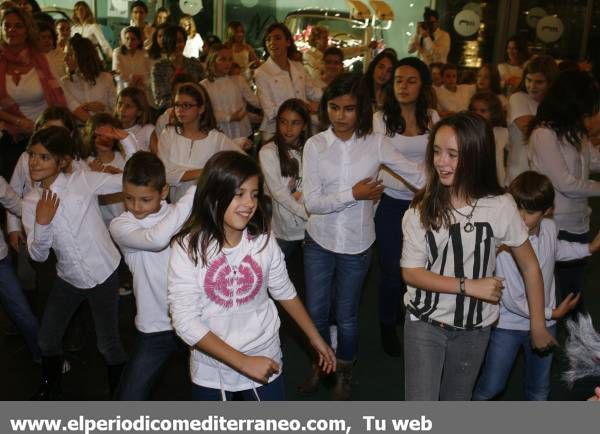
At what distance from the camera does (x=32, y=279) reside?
15.7 ft

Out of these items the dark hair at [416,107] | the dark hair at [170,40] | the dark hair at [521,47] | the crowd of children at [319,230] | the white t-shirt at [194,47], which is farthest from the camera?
the white t-shirt at [194,47]

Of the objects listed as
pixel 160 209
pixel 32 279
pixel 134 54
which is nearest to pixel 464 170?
pixel 160 209

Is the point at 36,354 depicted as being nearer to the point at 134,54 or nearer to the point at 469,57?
the point at 134,54

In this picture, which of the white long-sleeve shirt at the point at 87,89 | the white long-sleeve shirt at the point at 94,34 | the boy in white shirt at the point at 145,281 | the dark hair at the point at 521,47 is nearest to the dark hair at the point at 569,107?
the boy in white shirt at the point at 145,281

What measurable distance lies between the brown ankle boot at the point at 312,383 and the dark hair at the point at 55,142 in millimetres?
1637

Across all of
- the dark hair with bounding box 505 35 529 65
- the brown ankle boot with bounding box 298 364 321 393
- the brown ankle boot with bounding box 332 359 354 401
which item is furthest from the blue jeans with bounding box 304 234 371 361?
the dark hair with bounding box 505 35 529 65

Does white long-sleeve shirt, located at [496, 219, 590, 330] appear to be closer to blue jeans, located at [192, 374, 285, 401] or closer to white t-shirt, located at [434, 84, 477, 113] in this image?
blue jeans, located at [192, 374, 285, 401]

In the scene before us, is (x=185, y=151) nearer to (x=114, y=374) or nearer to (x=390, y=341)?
(x=114, y=374)

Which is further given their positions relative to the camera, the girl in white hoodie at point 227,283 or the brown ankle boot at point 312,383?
the brown ankle boot at point 312,383

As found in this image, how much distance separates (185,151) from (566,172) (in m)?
2.11

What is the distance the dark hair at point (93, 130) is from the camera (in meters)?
4.06

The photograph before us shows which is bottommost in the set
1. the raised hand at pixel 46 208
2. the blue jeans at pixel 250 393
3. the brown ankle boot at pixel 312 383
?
the brown ankle boot at pixel 312 383

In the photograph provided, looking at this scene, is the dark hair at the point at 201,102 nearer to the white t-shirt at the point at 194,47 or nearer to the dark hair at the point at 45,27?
the dark hair at the point at 45,27

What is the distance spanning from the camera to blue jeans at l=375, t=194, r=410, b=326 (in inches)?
160
